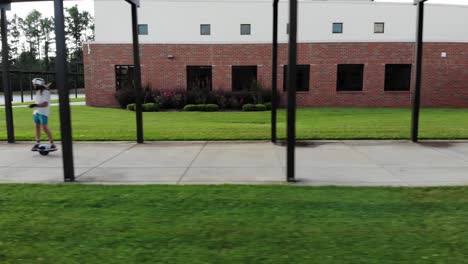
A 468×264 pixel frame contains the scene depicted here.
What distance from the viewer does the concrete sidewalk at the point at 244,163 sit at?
255 inches

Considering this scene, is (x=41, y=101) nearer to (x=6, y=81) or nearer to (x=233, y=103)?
(x=6, y=81)

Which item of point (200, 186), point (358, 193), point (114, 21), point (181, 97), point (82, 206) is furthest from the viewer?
point (114, 21)

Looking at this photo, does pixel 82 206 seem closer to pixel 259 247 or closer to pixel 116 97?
pixel 259 247

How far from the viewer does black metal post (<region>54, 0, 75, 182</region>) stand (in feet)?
20.7

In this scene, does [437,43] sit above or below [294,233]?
above

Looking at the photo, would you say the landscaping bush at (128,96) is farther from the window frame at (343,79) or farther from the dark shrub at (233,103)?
the window frame at (343,79)

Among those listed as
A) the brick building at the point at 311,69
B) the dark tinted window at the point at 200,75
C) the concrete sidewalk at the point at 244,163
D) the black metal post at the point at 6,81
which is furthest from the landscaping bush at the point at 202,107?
the black metal post at the point at 6,81

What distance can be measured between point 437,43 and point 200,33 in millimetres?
19493

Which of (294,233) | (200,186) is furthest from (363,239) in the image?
(200,186)

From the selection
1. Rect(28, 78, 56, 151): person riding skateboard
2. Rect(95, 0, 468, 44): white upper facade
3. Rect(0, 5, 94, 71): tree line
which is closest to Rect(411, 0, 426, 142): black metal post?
Rect(28, 78, 56, 151): person riding skateboard

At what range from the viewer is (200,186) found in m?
5.91

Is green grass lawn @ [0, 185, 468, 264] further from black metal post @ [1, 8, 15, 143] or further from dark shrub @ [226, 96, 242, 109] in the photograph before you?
dark shrub @ [226, 96, 242, 109]

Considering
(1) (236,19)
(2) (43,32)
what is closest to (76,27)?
(2) (43,32)

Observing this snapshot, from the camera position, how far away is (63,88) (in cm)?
638
